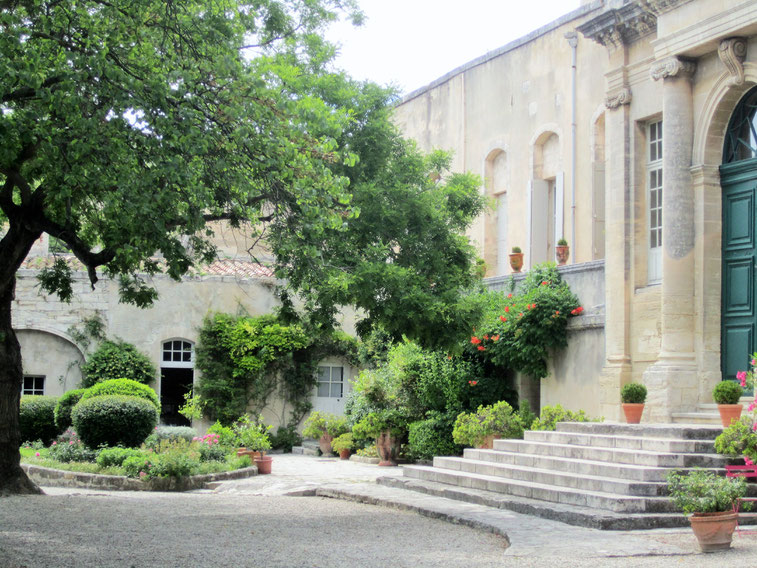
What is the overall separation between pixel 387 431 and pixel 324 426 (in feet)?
8.87

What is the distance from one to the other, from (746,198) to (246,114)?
22.7 feet

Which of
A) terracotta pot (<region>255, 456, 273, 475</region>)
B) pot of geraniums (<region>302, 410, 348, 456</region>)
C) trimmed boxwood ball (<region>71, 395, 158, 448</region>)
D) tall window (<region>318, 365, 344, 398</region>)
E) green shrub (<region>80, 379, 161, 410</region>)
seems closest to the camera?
trimmed boxwood ball (<region>71, 395, 158, 448</region>)

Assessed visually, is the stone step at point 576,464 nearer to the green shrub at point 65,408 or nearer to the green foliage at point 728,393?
the green foliage at point 728,393

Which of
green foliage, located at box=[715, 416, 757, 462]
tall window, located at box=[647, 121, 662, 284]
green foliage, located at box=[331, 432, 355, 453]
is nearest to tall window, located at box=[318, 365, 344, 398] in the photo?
green foliage, located at box=[331, 432, 355, 453]

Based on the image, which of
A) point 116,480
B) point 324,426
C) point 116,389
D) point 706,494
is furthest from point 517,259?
point 706,494

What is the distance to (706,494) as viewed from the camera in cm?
778

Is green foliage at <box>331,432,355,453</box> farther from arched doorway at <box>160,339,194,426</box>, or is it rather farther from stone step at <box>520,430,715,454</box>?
stone step at <box>520,430,715,454</box>

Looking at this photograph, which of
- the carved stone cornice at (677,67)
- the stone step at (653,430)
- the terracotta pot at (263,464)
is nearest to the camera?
the stone step at (653,430)

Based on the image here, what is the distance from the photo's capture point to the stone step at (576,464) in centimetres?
998

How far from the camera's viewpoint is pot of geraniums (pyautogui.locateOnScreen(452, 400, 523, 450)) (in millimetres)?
14188

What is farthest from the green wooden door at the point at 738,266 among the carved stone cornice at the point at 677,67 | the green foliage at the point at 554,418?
the green foliage at the point at 554,418

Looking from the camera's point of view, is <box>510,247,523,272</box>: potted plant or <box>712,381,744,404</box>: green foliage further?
<box>510,247,523,272</box>: potted plant

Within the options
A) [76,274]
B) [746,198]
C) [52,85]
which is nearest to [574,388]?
[746,198]

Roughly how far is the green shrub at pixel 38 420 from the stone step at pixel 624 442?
32.6 feet
